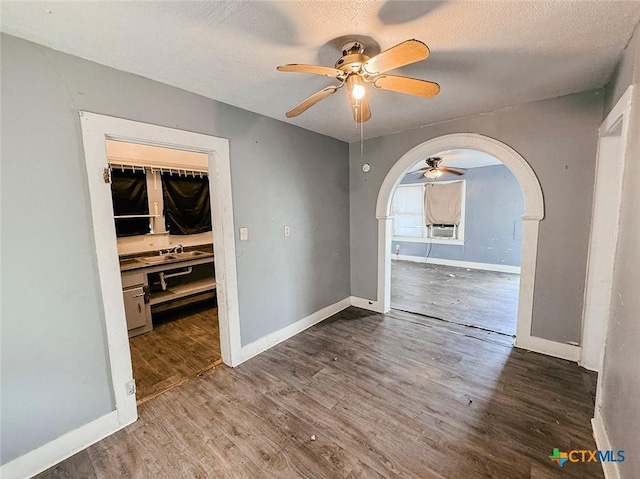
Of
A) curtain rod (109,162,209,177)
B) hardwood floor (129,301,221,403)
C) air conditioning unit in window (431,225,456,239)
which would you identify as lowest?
hardwood floor (129,301,221,403)

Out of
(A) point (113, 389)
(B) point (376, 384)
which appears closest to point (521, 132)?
(B) point (376, 384)

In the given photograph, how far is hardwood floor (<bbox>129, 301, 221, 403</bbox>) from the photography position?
7.52 feet

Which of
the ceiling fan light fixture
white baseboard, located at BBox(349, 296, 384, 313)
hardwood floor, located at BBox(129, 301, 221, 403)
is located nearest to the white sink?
hardwood floor, located at BBox(129, 301, 221, 403)

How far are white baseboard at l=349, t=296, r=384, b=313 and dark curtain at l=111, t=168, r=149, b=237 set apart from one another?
308 cm

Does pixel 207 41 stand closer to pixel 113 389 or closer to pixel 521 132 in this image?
pixel 113 389

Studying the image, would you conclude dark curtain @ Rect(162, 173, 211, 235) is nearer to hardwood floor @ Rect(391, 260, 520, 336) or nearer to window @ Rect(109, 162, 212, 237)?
window @ Rect(109, 162, 212, 237)

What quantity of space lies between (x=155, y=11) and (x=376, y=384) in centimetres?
273

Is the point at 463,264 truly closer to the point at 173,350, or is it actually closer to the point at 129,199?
the point at 173,350

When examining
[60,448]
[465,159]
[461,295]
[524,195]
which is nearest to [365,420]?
[60,448]

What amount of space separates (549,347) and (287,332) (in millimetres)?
2590

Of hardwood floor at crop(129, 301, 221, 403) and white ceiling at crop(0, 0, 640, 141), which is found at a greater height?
white ceiling at crop(0, 0, 640, 141)

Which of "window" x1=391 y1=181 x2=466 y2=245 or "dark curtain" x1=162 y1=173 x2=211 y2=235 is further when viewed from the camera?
"window" x1=391 y1=181 x2=466 y2=245

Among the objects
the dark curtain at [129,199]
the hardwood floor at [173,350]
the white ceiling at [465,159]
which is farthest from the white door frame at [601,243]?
the dark curtain at [129,199]

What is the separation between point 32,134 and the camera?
144 cm
